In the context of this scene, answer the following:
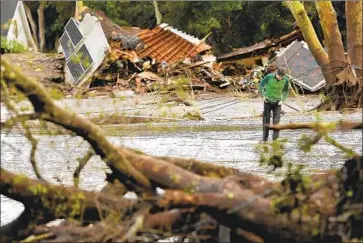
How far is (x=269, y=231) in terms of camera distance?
460 cm

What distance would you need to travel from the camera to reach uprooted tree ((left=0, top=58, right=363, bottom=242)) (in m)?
4.57

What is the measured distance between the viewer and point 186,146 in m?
14.7

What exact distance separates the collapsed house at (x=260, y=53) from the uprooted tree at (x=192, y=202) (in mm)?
32450

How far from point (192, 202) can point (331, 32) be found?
20246 mm

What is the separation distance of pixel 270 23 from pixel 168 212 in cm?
4493

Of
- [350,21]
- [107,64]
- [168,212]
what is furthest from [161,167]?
[107,64]

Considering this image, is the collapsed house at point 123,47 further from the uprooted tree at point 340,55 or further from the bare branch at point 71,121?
the bare branch at point 71,121

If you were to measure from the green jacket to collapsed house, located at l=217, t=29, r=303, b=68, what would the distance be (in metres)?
21.8

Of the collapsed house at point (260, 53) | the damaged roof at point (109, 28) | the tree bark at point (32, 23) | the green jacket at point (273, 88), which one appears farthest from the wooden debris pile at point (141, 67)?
the tree bark at point (32, 23)

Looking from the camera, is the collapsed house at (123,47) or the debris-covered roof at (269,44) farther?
the debris-covered roof at (269,44)

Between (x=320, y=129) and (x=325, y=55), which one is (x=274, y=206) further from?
(x=325, y=55)

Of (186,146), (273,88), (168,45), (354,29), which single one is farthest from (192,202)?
(168,45)

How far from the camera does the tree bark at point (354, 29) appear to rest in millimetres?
22844

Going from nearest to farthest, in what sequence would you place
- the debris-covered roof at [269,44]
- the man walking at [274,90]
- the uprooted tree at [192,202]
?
the uprooted tree at [192,202] → the man walking at [274,90] → the debris-covered roof at [269,44]
